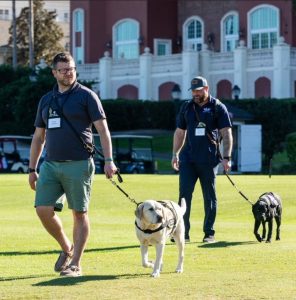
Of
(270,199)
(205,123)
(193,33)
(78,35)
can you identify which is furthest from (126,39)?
(205,123)

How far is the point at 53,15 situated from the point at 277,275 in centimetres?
9145

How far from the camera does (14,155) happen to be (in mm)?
57656

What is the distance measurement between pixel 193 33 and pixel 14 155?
93.1ft

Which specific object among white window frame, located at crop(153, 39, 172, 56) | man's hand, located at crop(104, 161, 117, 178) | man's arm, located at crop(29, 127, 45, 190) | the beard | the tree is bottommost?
man's hand, located at crop(104, 161, 117, 178)

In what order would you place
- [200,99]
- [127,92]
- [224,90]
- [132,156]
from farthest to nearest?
[127,92]
[224,90]
[132,156]
[200,99]

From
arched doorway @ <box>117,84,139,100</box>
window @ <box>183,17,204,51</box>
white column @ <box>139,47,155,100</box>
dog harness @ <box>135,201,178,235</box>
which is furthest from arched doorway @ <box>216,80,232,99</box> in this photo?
dog harness @ <box>135,201,178,235</box>

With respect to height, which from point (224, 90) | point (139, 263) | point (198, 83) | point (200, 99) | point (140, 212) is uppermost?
point (224, 90)

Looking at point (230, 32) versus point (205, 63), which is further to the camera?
point (230, 32)

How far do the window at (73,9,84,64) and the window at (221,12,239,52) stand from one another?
1151 centimetres

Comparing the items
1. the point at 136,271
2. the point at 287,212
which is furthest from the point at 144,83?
the point at 136,271

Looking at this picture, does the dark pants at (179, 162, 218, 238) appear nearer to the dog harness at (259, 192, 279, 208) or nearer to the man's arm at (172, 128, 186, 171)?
the man's arm at (172, 128, 186, 171)

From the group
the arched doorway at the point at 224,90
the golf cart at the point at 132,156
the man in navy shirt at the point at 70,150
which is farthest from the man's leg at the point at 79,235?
→ the arched doorway at the point at 224,90

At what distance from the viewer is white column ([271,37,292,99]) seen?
228 ft

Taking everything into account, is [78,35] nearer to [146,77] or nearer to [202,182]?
[146,77]
